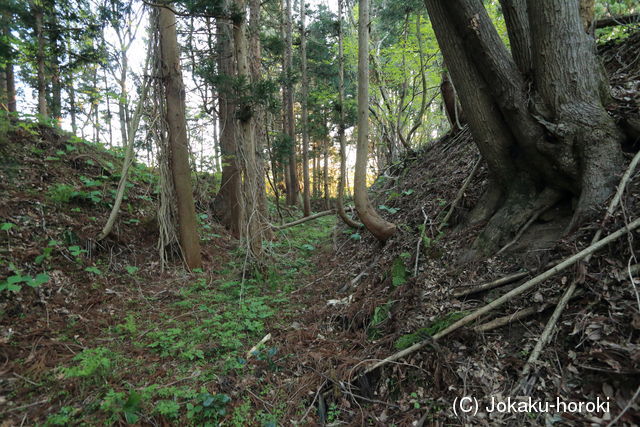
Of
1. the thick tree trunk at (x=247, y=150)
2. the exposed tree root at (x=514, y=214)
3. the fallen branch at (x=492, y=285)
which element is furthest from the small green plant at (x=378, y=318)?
the thick tree trunk at (x=247, y=150)

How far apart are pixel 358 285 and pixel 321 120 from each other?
14.3 m

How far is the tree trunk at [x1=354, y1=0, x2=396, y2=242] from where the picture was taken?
470cm

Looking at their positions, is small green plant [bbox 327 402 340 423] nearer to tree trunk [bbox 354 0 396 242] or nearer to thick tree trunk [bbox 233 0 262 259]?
tree trunk [bbox 354 0 396 242]

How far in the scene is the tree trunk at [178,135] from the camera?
→ 5.36 metres

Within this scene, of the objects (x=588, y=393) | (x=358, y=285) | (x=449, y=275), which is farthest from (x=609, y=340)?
(x=358, y=285)

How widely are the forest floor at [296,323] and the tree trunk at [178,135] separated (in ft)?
1.73

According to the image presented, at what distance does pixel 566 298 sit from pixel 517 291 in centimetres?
32

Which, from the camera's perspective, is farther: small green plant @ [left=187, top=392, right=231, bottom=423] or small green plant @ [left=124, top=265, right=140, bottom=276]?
small green plant @ [left=124, top=265, right=140, bottom=276]

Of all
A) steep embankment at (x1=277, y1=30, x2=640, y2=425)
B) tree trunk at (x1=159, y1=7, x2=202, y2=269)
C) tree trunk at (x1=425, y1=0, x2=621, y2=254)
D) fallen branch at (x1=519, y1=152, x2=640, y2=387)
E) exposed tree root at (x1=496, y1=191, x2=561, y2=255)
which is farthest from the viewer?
tree trunk at (x1=159, y1=7, x2=202, y2=269)

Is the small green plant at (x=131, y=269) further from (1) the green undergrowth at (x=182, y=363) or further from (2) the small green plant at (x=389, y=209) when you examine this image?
(2) the small green plant at (x=389, y=209)

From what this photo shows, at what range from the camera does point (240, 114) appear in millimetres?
5281

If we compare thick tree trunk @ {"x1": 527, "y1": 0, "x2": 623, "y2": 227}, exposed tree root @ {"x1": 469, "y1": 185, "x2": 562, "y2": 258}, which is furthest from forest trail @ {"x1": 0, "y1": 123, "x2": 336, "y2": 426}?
thick tree trunk @ {"x1": 527, "y1": 0, "x2": 623, "y2": 227}

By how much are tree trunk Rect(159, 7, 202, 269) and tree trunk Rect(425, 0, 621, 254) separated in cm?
449

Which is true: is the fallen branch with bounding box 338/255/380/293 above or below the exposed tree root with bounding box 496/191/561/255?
below
